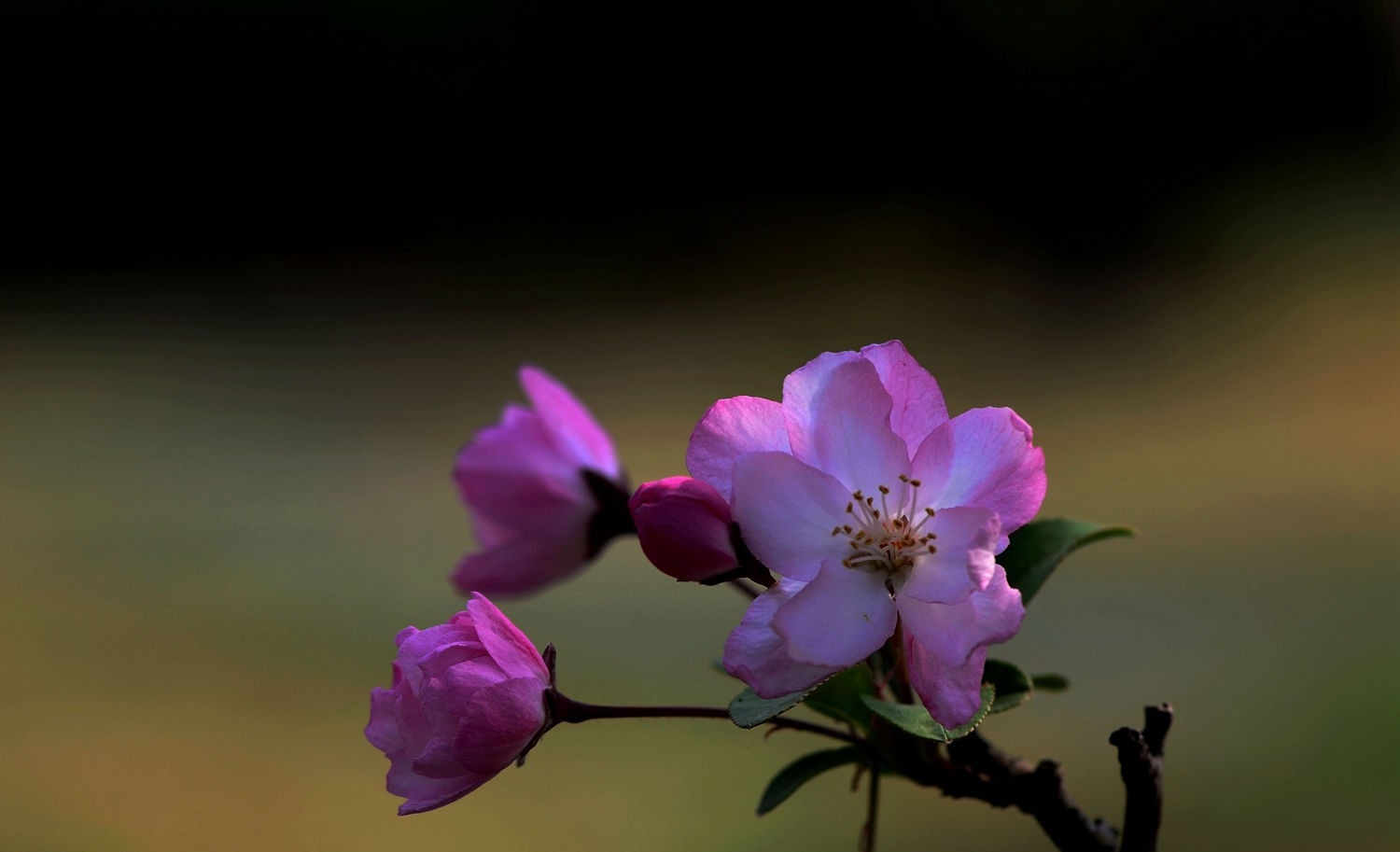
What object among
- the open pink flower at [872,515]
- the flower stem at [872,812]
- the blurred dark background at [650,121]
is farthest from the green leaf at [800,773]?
the blurred dark background at [650,121]

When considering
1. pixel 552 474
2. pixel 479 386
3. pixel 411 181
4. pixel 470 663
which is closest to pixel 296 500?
pixel 479 386

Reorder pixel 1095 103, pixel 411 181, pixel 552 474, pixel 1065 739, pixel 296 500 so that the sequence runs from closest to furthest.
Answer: pixel 552 474
pixel 1065 739
pixel 296 500
pixel 1095 103
pixel 411 181

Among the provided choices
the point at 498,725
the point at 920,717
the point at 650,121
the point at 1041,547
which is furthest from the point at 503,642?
the point at 650,121

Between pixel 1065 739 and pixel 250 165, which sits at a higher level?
pixel 250 165

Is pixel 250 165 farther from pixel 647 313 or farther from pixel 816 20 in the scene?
pixel 816 20

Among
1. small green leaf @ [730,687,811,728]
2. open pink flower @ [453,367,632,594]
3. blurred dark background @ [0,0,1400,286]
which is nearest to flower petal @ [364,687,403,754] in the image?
small green leaf @ [730,687,811,728]

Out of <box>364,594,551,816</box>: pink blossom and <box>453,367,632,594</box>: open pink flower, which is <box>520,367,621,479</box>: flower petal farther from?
<box>364,594,551,816</box>: pink blossom

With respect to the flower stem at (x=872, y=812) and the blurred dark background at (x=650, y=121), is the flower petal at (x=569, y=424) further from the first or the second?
the blurred dark background at (x=650, y=121)

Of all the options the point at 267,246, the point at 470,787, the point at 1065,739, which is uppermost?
the point at 267,246
